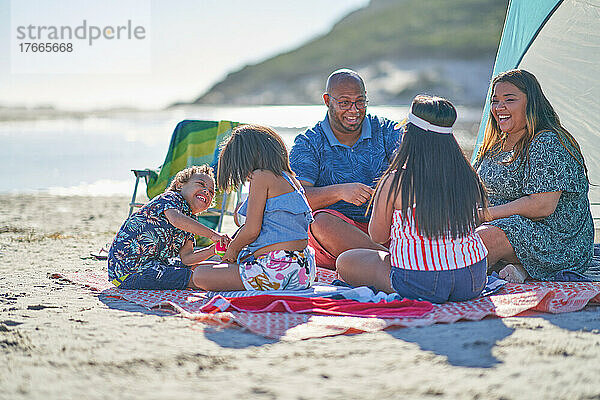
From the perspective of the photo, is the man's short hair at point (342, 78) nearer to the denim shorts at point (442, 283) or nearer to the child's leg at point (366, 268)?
the child's leg at point (366, 268)

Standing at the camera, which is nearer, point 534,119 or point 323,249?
point 534,119

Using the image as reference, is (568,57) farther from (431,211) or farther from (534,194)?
(431,211)

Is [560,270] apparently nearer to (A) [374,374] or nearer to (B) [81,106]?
(A) [374,374]

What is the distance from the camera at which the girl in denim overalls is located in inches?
131

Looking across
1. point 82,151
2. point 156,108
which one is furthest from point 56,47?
point 156,108

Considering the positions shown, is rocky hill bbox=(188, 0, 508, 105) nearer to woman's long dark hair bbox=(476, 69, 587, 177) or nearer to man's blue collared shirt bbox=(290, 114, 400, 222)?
man's blue collared shirt bbox=(290, 114, 400, 222)

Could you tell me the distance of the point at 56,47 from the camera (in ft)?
57.7

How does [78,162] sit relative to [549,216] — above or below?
above

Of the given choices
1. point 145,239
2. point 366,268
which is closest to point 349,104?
point 366,268

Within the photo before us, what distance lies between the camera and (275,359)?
93.1 inches

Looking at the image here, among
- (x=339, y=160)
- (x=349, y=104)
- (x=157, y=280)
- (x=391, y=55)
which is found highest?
(x=391, y=55)

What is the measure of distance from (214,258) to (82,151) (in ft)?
41.7

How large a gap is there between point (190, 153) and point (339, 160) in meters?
1.92

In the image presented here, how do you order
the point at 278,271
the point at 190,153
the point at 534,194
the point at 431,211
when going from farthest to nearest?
the point at 190,153 → the point at 534,194 → the point at 278,271 → the point at 431,211
